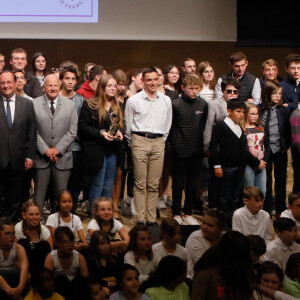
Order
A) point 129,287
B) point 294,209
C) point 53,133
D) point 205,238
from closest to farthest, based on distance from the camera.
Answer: point 129,287 < point 205,238 < point 294,209 < point 53,133

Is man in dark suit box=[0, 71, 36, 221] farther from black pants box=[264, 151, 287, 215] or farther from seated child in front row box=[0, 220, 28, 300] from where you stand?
black pants box=[264, 151, 287, 215]

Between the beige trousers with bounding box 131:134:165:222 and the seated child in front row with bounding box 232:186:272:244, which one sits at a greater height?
the beige trousers with bounding box 131:134:165:222

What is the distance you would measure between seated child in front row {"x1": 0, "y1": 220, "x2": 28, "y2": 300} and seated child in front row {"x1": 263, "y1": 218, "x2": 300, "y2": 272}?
4.92 ft

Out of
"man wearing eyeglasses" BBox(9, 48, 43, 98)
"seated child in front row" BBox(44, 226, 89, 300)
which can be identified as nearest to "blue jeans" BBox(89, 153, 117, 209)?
"man wearing eyeglasses" BBox(9, 48, 43, 98)

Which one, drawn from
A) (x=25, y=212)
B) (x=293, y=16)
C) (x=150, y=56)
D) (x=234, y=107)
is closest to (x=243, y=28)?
(x=293, y=16)

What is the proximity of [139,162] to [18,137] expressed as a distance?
3.09 ft

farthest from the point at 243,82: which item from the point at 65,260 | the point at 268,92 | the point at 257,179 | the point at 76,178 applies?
the point at 65,260

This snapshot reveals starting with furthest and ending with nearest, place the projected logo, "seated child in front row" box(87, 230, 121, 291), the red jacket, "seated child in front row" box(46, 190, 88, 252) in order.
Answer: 1. the projected logo
2. the red jacket
3. "seated child in front row" box(46, 190, 88, 252)
4. "seated child in front row" box(87, 230, 121, 291)

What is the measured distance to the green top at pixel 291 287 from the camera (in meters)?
4.00

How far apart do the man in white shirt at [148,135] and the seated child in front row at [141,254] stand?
3.71 feet

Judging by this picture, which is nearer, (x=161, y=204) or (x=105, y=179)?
(x=105, y=179)

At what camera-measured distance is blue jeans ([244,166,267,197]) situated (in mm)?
5492

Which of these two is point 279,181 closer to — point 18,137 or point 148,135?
point 148,135

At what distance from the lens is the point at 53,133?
526 cm
